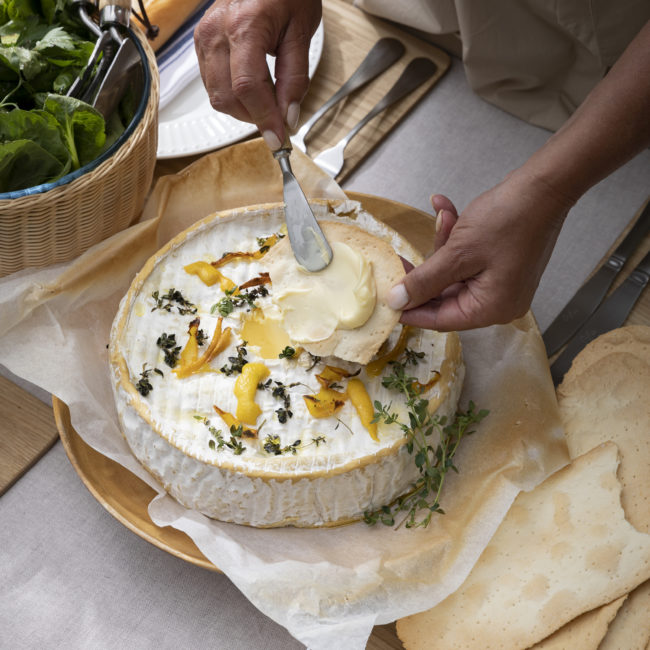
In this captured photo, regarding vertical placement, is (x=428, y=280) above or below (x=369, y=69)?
above

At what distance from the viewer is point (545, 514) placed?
1.75 metres

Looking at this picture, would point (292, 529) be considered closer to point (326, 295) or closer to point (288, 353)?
point (288, 353)

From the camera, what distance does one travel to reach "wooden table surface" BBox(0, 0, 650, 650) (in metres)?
1.96

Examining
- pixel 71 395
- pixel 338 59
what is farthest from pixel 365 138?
pixel 71 395

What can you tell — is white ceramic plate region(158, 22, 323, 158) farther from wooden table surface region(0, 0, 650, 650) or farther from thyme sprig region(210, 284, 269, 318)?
thyme sprig region(210, 284, 269, 318)

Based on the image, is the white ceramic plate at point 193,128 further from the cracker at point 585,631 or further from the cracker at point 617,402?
the cracker at point 585,631

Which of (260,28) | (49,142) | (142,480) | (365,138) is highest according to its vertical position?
A: (260,28)

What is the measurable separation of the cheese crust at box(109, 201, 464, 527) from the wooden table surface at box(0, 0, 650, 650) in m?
0.32

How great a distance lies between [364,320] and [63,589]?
0.92 meters

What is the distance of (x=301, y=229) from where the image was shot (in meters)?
1.73

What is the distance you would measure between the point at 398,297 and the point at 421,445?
34cm

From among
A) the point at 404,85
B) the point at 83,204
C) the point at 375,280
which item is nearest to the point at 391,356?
the point at 375,280

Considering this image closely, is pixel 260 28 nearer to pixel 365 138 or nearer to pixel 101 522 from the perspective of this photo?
pixel 365 138

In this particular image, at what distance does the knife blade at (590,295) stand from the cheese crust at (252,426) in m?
0.34
